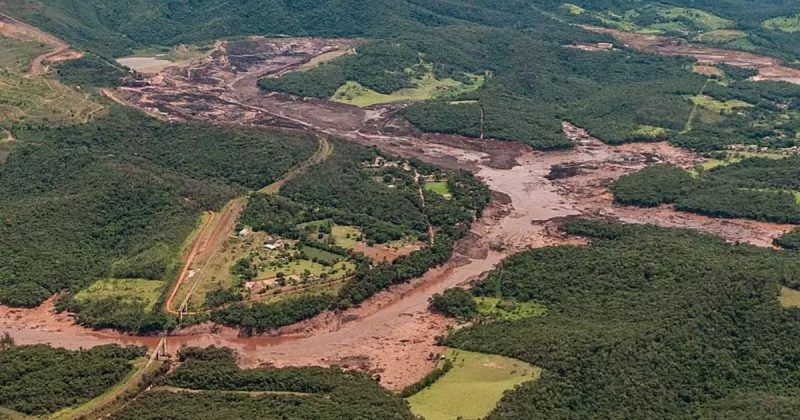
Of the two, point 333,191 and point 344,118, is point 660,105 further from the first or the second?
point 333,191

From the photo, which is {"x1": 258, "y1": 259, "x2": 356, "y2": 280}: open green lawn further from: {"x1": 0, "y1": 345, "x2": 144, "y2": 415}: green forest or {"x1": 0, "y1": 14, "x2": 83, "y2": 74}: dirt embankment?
{"x1": 0, "y1": 14, "x2": 83, "y2": 74}: dirt embankment

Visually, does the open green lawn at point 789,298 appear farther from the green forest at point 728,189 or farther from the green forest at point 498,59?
the green forest at point 498,59

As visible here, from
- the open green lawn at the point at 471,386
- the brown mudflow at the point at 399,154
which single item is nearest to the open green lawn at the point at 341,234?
the brown mudflow at the point at 399,154

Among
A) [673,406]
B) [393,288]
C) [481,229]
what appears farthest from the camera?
[481,229]

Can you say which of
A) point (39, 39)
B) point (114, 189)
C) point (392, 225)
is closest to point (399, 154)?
point (392, 225)

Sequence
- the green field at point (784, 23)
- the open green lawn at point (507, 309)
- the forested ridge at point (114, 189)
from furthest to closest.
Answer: the green field at point (784, 23) < the forested ridge at point (114, 189) < the open green lawn at point (507, 309)

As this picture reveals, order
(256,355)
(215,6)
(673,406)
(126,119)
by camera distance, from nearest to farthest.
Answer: (673,406) < (256,355) < (126,119) < (215,6)

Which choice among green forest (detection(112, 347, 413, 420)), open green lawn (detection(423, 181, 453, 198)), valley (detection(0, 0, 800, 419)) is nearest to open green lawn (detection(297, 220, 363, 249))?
valley (detection(0, 0, 800, 419))

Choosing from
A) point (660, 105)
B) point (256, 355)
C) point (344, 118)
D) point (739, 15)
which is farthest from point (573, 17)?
point (256, 355)
